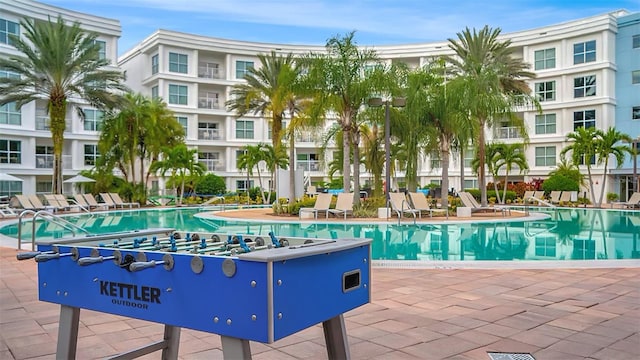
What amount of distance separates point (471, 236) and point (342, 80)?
935 centimetres

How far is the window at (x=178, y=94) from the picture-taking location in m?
43.5

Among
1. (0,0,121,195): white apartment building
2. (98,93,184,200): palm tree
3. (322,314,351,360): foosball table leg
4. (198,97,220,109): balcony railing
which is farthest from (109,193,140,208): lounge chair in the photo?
(322,314,351,360): foosball table leg

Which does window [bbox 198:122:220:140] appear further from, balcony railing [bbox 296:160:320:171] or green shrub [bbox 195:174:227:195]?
balcony railing [bbox 296:160:320:171]

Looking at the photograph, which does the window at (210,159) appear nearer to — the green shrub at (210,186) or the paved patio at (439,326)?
the green shrub at (210,186)

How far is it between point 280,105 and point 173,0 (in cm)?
1878

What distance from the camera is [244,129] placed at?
154 ft

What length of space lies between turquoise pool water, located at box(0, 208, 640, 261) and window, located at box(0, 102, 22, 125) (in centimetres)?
1600

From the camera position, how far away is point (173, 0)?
8.28 meters

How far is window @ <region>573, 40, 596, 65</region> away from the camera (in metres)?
40.3

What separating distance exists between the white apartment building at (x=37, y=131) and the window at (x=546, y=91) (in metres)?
33.4

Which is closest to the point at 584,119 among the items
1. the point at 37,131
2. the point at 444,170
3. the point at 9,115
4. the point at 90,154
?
the point at 444,170

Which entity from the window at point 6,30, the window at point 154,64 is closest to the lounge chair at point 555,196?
the window at point 154,64

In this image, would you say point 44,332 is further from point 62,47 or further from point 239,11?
point 62,47

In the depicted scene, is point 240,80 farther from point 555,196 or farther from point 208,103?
point 555,196
